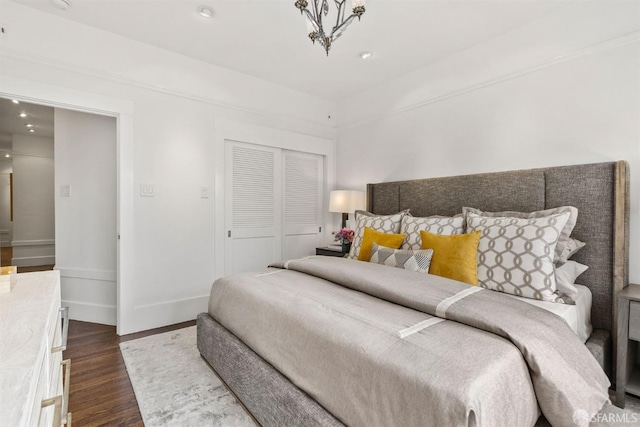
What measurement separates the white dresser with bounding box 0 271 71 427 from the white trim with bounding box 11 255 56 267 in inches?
246

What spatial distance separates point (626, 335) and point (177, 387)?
8.98 feet

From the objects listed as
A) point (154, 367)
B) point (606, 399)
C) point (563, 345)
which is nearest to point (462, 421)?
point (563, 345)

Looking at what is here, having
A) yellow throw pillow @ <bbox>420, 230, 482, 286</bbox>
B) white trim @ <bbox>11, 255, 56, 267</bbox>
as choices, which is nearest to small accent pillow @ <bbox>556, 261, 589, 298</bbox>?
yellow throw pillow @ <bbox>420, 230, 482, 286</bbox>

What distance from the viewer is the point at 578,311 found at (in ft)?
6.12

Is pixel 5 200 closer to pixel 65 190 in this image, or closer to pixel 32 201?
pixel 32 201

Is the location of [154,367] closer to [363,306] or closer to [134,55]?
[363,306]

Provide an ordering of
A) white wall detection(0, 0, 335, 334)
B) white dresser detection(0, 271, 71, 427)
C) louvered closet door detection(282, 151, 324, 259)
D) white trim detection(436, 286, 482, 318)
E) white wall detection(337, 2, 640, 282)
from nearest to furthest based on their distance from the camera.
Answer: white dresser detection(0, 271, 71, 427) < white trim detection(436, 286, 482, 318) < white wall detection(337, 2, 640, 282) < white wall detection(0, 0, 335, 334) < louvered closet door detection(282, 151, 324, 259)

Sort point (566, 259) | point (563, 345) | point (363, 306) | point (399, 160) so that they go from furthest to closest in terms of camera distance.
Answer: point (399, 160), point (566, 259), point (363, 306), point (563, 345)

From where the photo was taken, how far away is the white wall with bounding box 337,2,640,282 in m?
2.16

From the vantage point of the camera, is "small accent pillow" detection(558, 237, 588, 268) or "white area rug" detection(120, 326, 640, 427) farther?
"small accent pillow" detection(558, 237, 588, 268)

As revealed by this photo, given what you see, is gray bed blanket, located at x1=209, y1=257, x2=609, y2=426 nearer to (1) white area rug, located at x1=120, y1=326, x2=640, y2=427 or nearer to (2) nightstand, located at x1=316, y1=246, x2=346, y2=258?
(1) white area rug, located at x1=120, y1=326, x2=640, y2=427

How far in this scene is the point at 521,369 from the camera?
1.11 metres

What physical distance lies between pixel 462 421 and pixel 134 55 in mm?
3616

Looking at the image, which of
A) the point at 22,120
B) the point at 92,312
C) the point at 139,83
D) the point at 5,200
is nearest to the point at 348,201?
the point at 139,83
